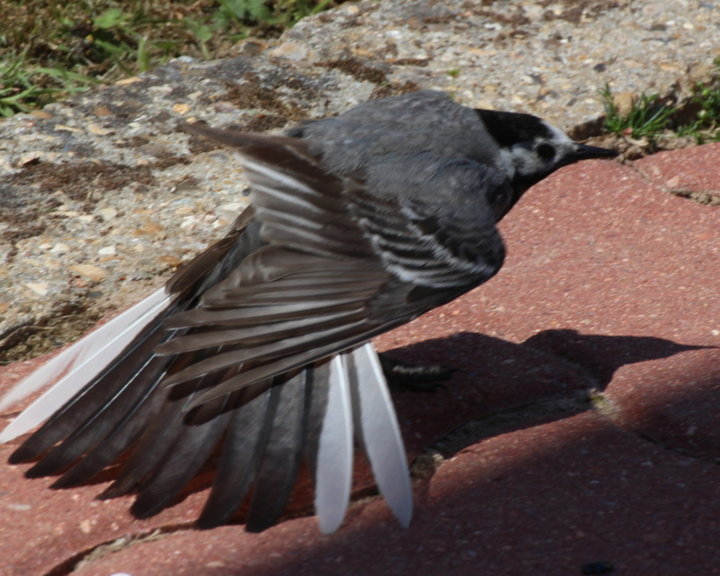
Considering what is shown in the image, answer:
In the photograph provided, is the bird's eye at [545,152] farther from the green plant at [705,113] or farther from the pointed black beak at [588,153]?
the green plant at [705,113]

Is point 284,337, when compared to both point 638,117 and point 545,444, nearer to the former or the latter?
point 545,444

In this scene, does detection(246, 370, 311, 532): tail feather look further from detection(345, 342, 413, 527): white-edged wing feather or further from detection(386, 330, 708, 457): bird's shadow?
detection(386, 330, 708, 457): bird's shadow

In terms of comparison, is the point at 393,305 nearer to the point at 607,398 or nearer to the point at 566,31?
the point at 607,398

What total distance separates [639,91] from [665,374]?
1.76 metres

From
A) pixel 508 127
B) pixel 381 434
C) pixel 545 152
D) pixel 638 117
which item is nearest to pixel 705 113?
pixel 638 117

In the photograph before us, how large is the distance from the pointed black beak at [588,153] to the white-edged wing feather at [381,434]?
3.59 feet

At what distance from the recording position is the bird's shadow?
9.21 ft

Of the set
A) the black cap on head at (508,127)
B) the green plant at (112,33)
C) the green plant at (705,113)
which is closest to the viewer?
the black cap on head at (508,127)

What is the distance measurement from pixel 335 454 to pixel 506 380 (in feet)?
2.01

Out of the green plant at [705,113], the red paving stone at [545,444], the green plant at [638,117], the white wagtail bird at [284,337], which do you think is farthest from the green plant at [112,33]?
the white wagtail bird at [284,337]

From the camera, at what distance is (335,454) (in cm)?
254

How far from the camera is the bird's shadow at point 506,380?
2807mm

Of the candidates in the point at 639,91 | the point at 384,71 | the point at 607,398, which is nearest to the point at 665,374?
the point at 607,398

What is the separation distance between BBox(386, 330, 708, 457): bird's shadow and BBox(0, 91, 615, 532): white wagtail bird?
0.24 m
